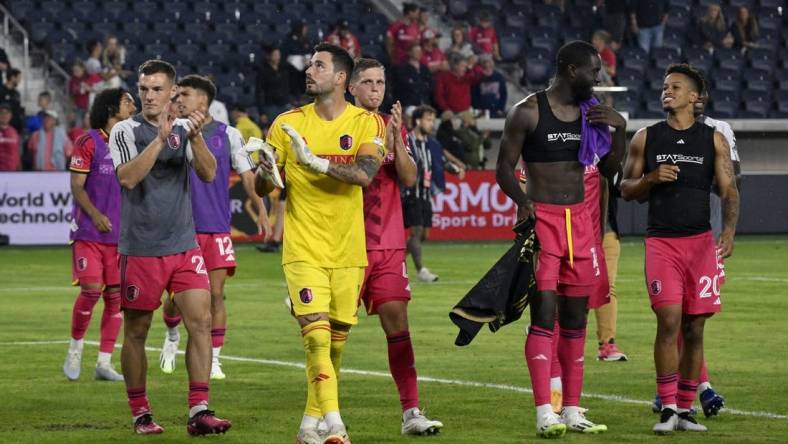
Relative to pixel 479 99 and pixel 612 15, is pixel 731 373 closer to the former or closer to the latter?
pixel 479 99

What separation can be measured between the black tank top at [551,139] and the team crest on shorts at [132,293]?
244 centimetres

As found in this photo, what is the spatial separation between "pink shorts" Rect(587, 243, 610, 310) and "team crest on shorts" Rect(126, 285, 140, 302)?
2.69 m

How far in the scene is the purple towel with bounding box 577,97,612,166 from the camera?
9711 millimetres

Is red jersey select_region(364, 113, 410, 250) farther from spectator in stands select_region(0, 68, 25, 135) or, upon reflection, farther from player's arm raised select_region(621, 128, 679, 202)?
spectator in stands select_region(0, 68, 25, 135)

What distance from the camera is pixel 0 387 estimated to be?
12.2 m

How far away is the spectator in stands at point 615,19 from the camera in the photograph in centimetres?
3453

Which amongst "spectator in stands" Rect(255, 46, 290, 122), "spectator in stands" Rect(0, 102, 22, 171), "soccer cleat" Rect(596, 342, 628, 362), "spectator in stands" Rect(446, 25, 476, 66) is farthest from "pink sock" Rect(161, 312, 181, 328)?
"spectator in stands" Rect(446, 25, 476, 66)

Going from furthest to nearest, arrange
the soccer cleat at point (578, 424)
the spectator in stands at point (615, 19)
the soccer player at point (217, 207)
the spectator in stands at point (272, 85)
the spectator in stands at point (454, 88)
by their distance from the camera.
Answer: the spectator in stands at point (615, 19) < the spectator in stands at point (454, 88) < the spectator in stands at point (272, 85) < the soccer player at point (217, 207) < the soccer cleat at point (578, 424)

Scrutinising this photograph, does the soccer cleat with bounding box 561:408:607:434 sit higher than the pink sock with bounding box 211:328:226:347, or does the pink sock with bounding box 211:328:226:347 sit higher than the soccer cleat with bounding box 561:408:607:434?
the pink sock with bounding box 211:328:226:347

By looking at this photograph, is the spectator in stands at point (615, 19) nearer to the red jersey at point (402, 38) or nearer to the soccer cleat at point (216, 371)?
the red jersey at point (402, 38)

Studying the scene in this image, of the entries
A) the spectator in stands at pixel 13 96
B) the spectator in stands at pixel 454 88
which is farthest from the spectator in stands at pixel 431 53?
the spectator in stands at pixel 13 96

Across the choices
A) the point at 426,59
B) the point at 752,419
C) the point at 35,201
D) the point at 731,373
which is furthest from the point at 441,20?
the point at 752,419

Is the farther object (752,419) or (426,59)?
(426,59)

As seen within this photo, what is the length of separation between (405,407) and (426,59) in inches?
884
